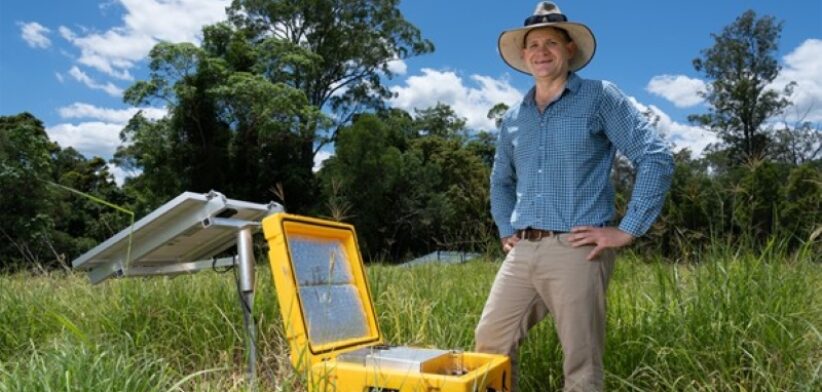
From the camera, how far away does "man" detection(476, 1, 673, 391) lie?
2.69 metres

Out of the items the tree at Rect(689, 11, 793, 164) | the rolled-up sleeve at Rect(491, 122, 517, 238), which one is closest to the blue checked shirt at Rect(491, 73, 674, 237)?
the rolled-up sleeve at Rect(491, 122, 517, 238)

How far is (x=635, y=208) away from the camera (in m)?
2.67

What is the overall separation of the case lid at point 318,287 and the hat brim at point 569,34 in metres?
1.03

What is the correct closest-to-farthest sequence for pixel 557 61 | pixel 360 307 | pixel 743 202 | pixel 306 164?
pixel 557 61 → pixel 360 307 → pixel 743 202 → pixel 306 164

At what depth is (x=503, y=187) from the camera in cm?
322

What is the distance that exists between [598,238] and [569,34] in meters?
0.88

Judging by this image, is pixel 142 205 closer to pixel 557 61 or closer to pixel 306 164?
pixel 306 164

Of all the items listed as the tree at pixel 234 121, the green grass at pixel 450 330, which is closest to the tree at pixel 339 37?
the tree at pixel 234 121

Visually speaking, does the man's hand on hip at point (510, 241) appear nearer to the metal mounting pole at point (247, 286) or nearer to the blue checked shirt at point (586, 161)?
the blue checked shirt at point (586, 161)

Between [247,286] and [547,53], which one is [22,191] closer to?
[247,286]

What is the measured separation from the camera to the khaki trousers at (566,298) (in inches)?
106

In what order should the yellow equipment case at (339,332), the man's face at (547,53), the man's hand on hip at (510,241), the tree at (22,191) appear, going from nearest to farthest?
1. the yellow equipment case at (339,332)
2. the man's face at (547,53)
3. the man's hand on hip at (510,241)
4. the tree at (22,191)

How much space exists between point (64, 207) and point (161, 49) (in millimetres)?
6088

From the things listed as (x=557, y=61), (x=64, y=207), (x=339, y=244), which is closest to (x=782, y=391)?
(x=557, y=61)
